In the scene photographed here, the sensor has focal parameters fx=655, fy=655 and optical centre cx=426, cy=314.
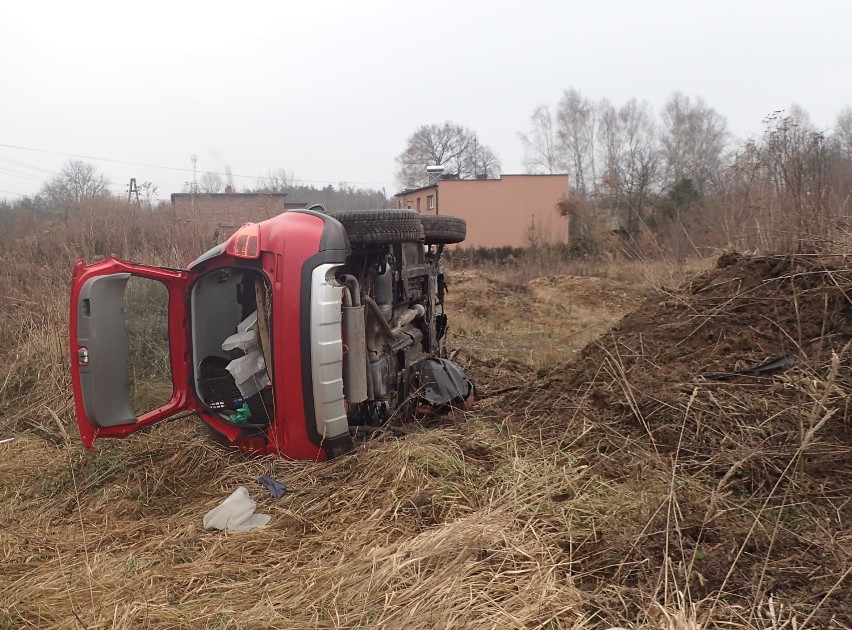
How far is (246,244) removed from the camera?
3760 mm

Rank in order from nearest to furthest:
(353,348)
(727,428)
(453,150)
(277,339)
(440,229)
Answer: (727,428)
(277,339)
(353,348)
(440,229)
(453,150)

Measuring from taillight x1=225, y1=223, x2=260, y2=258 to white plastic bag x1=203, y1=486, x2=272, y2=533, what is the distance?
1.34 meters

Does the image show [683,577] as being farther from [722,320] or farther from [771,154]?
[771,154]

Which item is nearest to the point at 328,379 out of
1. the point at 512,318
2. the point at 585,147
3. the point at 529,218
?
the point at 512,318

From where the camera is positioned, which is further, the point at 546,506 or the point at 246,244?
the point at 246,244

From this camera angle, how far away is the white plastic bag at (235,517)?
3174 millimetres

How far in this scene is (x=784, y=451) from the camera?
284 centimetres

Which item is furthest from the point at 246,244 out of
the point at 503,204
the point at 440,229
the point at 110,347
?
the point at 503,204

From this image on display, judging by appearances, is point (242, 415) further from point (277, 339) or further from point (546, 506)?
point (546, 506)

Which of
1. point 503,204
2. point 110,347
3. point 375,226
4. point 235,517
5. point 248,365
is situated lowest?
point 235,517

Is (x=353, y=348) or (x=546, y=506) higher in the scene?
(x=353, y=348)

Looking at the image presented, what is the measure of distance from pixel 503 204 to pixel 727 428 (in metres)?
31.1

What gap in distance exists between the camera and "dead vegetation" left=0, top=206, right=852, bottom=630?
7.13 ft

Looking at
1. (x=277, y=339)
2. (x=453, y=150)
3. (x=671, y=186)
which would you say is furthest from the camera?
(x=453, y=150)
